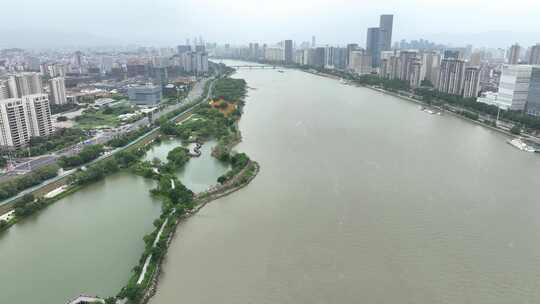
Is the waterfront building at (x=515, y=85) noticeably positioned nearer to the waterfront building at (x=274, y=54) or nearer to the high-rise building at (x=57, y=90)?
the high-rise building at (x=57, y=90)

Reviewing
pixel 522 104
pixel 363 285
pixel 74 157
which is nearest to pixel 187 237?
pixel 363 285

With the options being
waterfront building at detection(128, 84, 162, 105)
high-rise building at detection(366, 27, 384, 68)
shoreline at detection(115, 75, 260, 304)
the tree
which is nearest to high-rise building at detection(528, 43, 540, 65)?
high-rise building at detection(366, 27, 384, 68)

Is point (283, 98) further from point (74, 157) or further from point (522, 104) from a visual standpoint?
point (74, 157)

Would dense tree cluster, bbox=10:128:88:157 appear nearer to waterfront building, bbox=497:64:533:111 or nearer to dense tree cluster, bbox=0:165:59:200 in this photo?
dense tree cluster, bbox=0:165:59:200

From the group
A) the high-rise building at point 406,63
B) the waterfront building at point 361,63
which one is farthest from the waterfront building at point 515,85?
the waterfront building at point 361,63

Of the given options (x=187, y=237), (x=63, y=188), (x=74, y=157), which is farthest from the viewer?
(x=74, y=157)

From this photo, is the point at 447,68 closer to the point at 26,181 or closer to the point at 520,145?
the point at 520,145

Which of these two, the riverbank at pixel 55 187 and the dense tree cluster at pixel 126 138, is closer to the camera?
the riverbank at pixel 55 187
